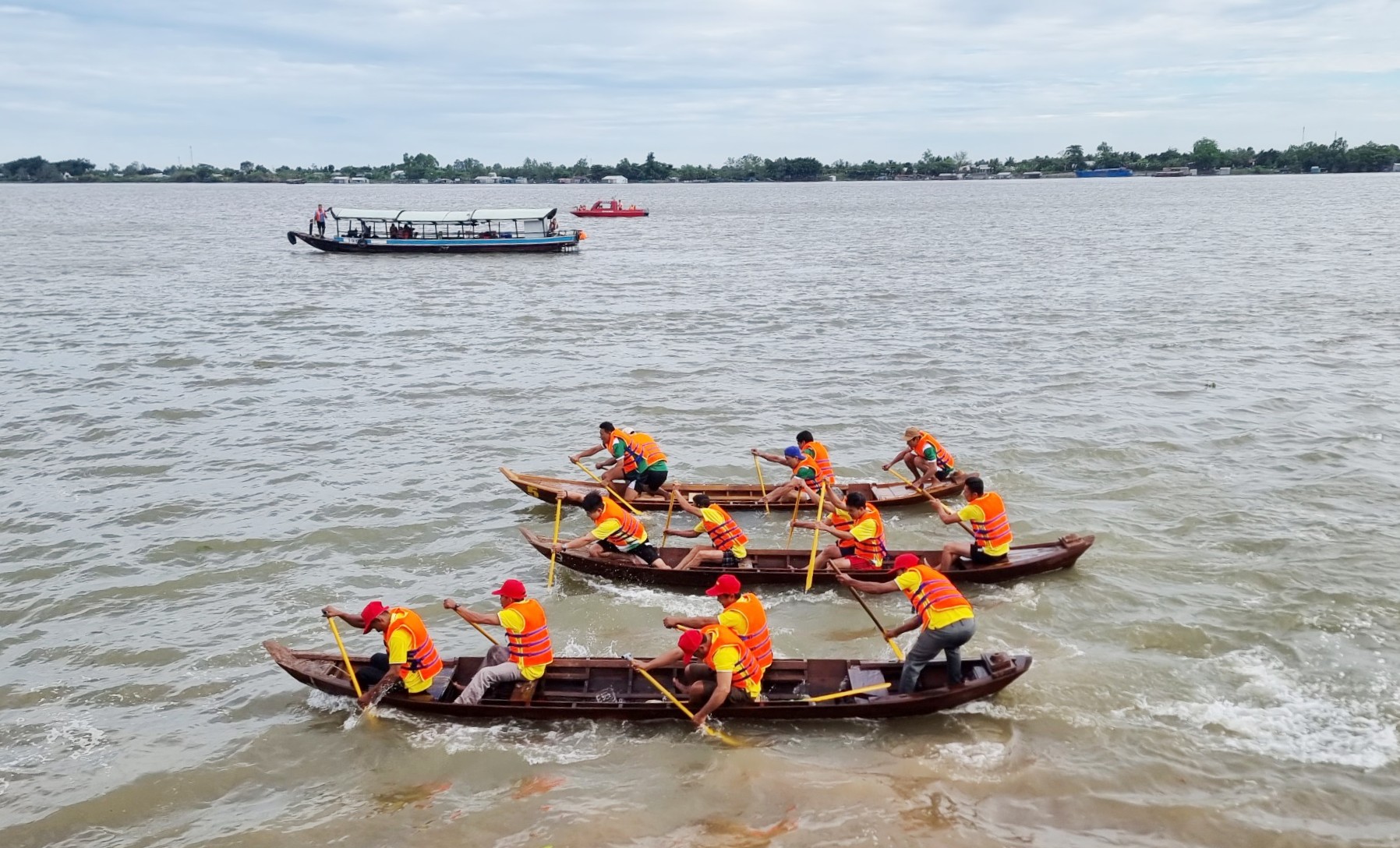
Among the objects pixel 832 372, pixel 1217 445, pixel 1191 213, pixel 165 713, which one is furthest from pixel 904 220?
pixel 165 713

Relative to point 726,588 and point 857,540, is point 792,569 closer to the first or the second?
point 857,540

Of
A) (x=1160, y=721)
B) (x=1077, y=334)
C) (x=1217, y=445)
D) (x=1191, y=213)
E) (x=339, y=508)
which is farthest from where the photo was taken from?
(x=1191, y=213)

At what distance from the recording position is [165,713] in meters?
12.6

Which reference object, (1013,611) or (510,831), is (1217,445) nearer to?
(1013,611)

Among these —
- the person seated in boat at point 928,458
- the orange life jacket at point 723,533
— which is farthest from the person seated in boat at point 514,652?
the person seated in boat at point 928,458

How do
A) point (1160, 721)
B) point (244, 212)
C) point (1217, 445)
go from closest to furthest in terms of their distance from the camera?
point (1160, 721) < point (1217, 445) < point (244, 212)

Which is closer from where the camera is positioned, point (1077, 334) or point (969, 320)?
point (1077, 334)

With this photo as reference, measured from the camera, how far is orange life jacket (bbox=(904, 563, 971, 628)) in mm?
11391

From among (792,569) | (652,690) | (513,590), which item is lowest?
(652,690)

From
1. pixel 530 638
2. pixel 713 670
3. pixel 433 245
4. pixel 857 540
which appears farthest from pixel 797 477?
pixel 433 245

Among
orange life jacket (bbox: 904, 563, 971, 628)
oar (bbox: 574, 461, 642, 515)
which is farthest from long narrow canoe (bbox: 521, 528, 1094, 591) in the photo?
orange life jacket (bbox: 904, 563, 971, 628)

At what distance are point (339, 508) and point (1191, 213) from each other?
103 meters

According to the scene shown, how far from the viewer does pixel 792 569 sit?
15.8 m

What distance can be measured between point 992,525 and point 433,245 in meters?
51.3
